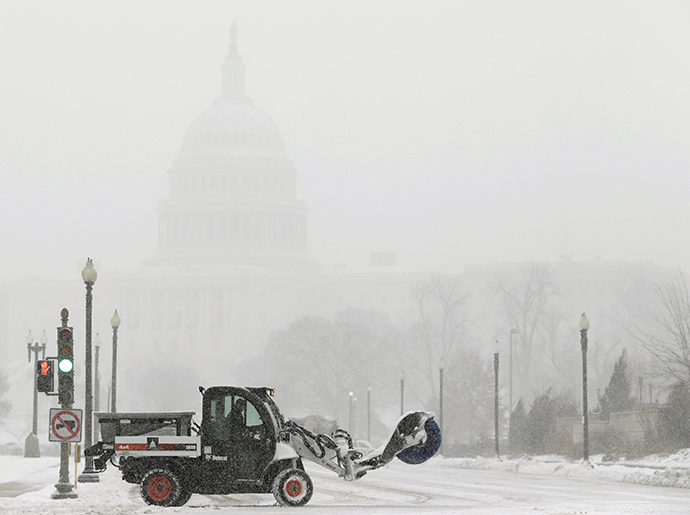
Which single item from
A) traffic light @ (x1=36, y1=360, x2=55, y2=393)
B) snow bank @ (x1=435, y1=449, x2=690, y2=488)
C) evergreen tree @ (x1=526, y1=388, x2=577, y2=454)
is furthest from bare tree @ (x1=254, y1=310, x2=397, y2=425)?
traffic light @ (x1=36, y1=360, x2=55, y2=393)

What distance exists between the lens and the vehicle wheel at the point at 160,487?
20109mm

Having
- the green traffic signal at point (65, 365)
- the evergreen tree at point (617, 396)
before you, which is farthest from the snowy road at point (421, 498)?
the evergreen tree at point (617, 396)

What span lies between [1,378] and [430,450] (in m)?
93.1

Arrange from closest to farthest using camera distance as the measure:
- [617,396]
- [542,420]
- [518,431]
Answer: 1. [617,396]
2. [542,420]
3. [518,431]

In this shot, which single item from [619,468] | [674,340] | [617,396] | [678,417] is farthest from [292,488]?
[674,340]

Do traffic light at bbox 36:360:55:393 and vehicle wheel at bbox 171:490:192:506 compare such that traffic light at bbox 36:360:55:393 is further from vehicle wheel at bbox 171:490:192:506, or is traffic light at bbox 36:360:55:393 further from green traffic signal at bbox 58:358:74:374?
vehicle wheel at bbox 171:490:192:506

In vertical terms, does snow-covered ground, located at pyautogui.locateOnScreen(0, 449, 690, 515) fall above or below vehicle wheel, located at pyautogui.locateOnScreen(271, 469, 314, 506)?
below

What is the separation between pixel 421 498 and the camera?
79.4 ft

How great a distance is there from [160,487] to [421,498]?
5576 mm

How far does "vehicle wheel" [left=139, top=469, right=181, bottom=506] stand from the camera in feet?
66.0

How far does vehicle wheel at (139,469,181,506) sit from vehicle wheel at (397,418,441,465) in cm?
336

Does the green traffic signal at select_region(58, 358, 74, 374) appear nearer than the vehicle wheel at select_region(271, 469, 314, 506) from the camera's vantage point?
No

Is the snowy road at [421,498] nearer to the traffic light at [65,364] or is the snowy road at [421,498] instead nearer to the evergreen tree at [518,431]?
the traffic light at [65,364]

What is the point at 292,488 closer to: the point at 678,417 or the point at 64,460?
the point at 64,460
